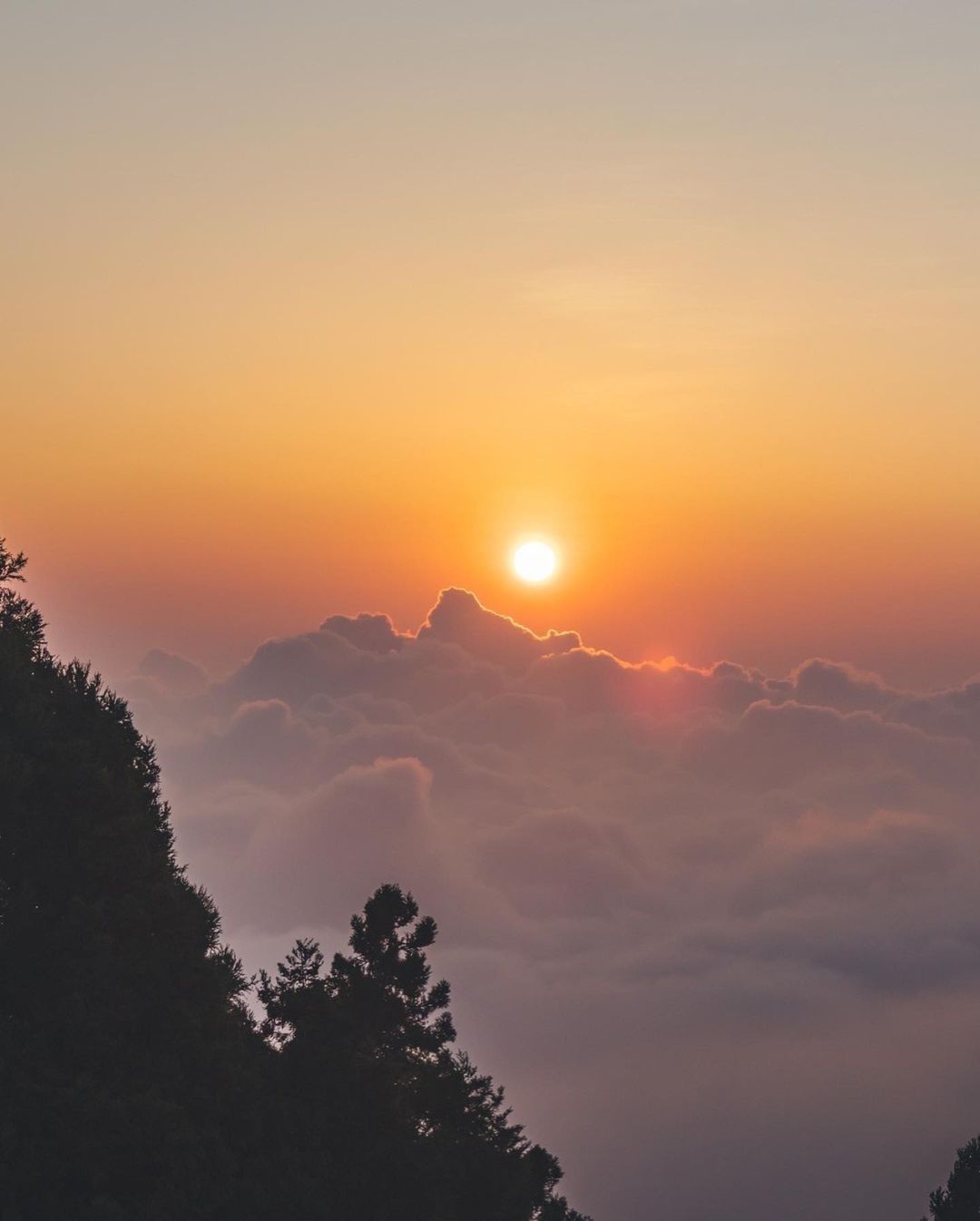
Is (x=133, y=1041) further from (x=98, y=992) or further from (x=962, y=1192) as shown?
(x=962, y=1192)

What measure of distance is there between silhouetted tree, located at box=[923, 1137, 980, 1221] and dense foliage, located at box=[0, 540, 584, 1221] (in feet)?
201

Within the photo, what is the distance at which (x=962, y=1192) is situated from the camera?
317ft

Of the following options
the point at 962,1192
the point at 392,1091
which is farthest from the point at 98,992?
the point at 962,1192

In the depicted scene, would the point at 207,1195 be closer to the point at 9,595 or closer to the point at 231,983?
the point at 231,983

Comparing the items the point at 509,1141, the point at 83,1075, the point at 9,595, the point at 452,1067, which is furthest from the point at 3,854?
the point at 509,1141

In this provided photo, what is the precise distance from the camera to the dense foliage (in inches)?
1310

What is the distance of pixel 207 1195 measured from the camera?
115 feet

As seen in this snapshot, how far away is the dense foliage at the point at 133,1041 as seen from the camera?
109 ft

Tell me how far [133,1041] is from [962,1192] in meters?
76.0

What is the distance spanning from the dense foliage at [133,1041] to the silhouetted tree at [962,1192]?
61.2m

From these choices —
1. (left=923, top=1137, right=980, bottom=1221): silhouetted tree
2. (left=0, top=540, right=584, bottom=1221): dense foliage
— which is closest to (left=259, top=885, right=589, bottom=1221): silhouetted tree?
(left=0, top=540, right=584, bottom=1221): dense foliage

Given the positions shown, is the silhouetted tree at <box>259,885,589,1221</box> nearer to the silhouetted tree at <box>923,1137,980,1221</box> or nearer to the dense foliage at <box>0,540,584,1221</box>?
the dense foliage at <box>0,540,584,1221</box>

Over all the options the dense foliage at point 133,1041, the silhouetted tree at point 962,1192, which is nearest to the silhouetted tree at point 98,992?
the dense foliage at point 133,1041

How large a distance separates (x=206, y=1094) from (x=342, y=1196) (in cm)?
712
